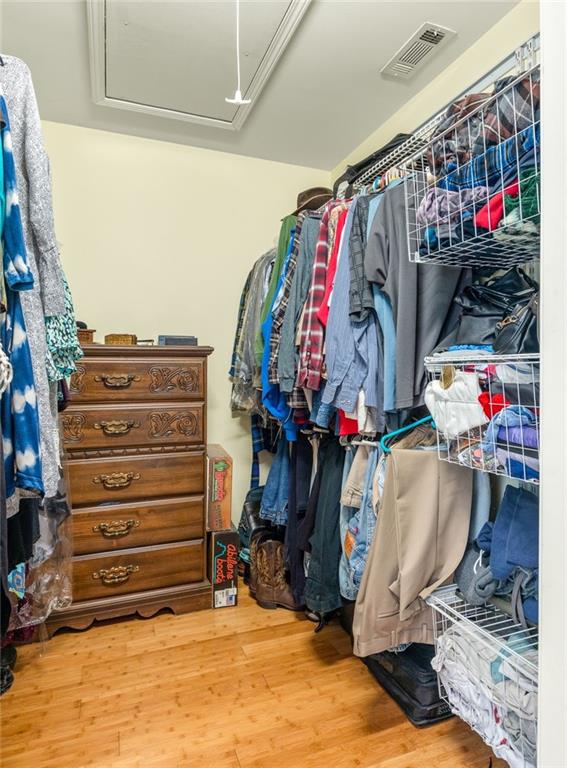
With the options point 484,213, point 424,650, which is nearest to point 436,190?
point 484,213

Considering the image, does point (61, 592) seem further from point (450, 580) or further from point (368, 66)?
point (368, 66)

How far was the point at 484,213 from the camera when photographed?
1005mm

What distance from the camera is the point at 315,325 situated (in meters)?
1.63

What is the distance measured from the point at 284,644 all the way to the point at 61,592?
3.04 ft

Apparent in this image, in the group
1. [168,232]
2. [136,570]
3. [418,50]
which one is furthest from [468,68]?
[136,570]

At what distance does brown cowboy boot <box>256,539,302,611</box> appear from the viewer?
2.12 metres

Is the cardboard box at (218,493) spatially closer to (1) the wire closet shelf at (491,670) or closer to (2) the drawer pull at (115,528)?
(2) the drawer pull at (115,528)

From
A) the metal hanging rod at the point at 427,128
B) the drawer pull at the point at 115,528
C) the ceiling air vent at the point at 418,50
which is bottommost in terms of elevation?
the drawer pull at the point at 115,528

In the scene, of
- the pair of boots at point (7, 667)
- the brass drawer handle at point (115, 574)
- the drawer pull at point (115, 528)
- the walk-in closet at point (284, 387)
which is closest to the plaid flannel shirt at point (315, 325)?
the walk-in closet at point (284, 387)

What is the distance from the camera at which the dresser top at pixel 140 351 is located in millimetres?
1913

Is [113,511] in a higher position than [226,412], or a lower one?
lower

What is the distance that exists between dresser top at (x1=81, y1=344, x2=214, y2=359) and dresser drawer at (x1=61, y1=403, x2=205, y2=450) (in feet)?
0.73

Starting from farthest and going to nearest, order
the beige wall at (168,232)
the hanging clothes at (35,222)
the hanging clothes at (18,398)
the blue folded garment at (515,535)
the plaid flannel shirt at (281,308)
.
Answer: the beige wall at (168,232) → the plaid flannel shirt at (281,308) → the blue folded garment at (515,535) → the hanging clothes at (35,222) → the hanging clothes at (18,398)

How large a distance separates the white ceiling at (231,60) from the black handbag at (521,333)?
1.27m
